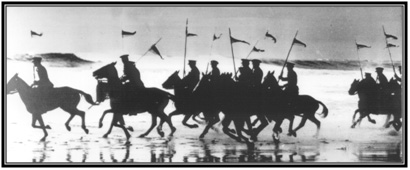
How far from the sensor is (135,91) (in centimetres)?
325

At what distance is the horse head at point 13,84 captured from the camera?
323 centimetres

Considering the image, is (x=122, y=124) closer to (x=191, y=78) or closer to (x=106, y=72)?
(x=106, y=72)

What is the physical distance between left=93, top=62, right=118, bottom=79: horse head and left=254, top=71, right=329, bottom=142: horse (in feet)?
3.35

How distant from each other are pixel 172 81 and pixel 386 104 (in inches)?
58.0

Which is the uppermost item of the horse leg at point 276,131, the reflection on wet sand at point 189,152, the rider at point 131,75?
the rider at point 131,75

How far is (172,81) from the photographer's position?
128 inches

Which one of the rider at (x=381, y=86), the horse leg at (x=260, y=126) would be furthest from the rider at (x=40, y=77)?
the rider at (x=381, y=86)

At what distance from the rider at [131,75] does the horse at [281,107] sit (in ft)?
2.76

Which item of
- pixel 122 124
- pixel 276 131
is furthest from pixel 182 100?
pixel 276 131

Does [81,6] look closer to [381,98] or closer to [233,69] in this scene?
[233,69]

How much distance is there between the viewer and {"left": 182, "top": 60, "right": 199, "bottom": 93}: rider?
3246mm

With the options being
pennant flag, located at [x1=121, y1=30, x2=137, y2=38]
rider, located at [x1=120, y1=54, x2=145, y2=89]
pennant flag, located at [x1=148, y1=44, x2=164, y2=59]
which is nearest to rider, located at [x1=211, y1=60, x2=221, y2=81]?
pennant flag, located at [x1=148, y1=44, x2=164, y2=59]

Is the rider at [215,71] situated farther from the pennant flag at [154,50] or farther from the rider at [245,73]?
the pennant flag at [154,50]

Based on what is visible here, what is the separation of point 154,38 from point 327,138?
1358 mm
